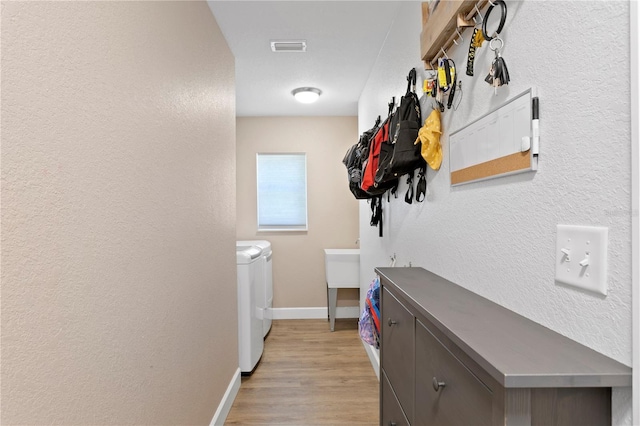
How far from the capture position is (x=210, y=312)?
6.33ft

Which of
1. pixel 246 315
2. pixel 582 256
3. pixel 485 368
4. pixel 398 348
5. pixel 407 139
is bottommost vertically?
pixel 246 315

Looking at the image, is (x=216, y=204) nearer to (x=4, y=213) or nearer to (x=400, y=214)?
(x=400, y=214)

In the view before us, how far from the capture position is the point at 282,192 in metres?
4.27

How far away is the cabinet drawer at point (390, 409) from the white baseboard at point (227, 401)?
3.26 ft

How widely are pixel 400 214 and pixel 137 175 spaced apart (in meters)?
1.43

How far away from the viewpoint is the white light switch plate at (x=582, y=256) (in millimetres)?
638

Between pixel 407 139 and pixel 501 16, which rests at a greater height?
pixel 501 16

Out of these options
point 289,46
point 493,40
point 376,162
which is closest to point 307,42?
point 289,46

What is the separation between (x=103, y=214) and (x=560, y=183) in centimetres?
110

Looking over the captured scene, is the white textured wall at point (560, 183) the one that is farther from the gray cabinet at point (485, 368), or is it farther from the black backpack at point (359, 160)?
the black backpack at point (359, 160)

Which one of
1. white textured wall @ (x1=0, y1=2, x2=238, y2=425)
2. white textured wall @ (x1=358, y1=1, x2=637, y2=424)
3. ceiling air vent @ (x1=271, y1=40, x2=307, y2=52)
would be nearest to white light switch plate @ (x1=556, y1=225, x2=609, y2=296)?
white textured wall @ (x1=358, y1=1, x2=637, y2=424)

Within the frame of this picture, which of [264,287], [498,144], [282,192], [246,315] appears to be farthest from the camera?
[282,192]

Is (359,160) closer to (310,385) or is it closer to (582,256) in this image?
(310,385)

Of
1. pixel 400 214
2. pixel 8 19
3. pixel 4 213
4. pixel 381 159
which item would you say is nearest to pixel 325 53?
pixel 381 159
